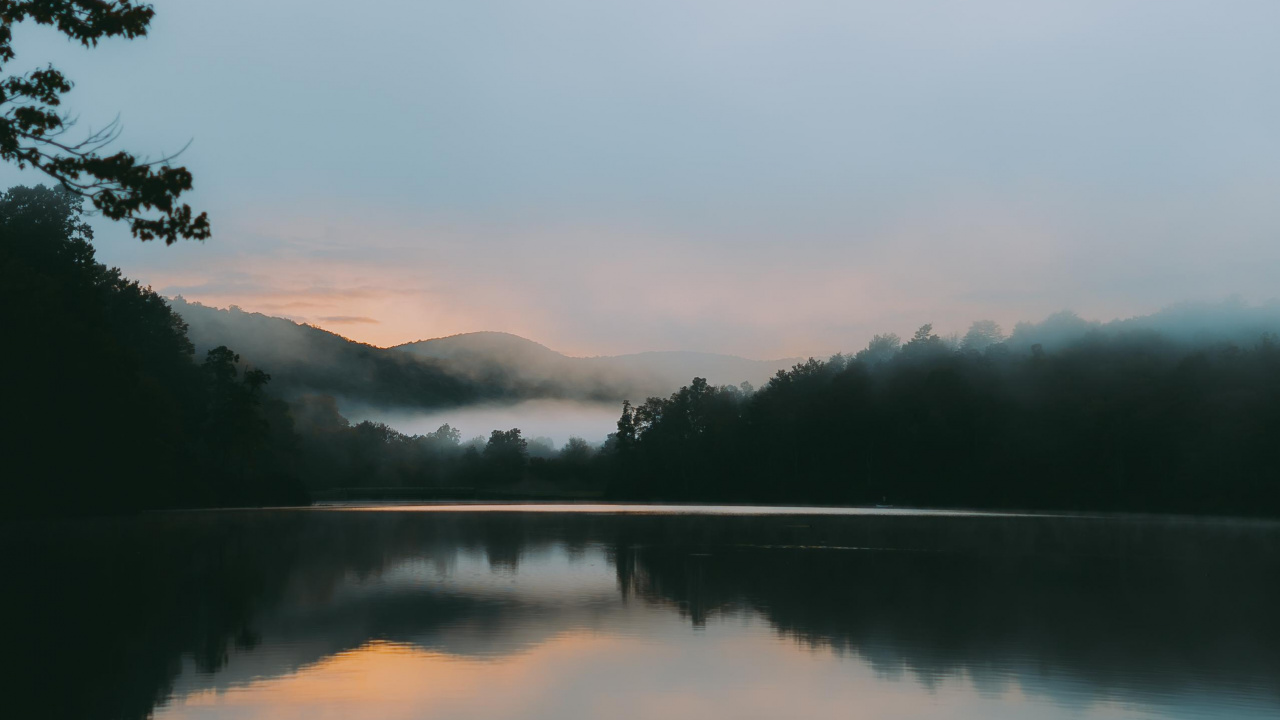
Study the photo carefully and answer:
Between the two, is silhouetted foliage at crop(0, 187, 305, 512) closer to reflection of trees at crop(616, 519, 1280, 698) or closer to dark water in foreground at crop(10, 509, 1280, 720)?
dark water in foreground at crop(10, 509, 1280, 720)

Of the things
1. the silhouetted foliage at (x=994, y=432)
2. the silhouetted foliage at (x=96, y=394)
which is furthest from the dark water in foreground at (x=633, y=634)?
the silhouetted foliage at (x=994, y=432)

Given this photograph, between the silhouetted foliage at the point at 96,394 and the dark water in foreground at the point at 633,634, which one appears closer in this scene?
the dark water in foreground at the point at 633,634

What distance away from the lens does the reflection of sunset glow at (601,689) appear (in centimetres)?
1266

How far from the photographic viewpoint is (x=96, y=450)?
62688 millimetres

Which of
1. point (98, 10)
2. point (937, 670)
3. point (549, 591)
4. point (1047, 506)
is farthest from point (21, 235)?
point (1047, 506)

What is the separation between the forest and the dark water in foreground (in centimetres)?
2559

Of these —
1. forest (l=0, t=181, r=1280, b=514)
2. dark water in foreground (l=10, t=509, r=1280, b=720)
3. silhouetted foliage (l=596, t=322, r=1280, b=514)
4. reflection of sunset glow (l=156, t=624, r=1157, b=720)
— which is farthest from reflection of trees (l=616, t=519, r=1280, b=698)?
silhouetted foliage (l=596, t=322, r=1280, b=514)

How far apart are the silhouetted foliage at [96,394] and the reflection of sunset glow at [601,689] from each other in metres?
30.1

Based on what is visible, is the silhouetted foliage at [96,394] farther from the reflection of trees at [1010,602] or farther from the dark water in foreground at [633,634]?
the reflection of trees at [1010,602]

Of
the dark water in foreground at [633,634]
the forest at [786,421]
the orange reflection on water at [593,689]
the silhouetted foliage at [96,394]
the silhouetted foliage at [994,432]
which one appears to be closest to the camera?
the orange reflection on water at [593,689]

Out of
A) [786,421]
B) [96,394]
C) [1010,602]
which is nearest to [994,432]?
[786,421]

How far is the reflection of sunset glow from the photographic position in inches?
499

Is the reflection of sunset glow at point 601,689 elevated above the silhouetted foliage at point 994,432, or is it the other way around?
the silhouetted foliage at point 994,432

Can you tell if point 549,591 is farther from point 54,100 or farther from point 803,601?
point 54,100
